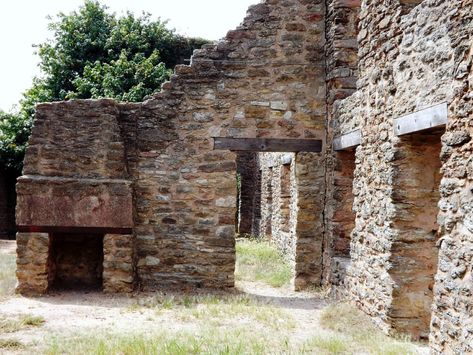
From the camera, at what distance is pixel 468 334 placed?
388 cm

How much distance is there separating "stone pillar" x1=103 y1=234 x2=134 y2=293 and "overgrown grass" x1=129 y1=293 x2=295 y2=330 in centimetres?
54

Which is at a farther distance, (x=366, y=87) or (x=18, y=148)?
(x=18, y=148)

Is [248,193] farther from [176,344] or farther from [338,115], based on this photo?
[176,344]

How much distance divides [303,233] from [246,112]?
2.08 m

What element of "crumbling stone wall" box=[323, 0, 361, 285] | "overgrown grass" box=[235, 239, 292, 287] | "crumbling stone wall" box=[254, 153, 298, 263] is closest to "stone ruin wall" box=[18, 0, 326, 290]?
"crumbling stone wall" box=[323, 0, 361, 285]

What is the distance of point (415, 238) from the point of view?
5.78 metres

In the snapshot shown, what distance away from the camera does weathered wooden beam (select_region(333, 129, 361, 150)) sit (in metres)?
7.07

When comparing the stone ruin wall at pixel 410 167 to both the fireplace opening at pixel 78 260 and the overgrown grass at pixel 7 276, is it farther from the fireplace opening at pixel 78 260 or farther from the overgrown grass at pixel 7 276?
the overgrown grass at pixel 7 276

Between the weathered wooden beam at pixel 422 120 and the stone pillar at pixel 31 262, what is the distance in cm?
506

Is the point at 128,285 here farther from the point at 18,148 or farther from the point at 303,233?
the point at 18,148

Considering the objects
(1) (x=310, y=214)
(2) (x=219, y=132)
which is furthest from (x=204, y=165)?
(1) (x=310, y=214)

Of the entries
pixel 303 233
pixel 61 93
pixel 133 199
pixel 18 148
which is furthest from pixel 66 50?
pixel 303 233

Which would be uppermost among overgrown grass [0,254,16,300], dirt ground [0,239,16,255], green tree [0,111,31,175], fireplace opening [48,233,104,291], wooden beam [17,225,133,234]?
green tree [0,111,31,175]

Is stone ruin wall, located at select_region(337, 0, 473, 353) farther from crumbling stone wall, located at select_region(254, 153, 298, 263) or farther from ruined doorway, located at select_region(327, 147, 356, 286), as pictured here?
crumbling stone wall, located at select_region(254, 153, 298, 263)
